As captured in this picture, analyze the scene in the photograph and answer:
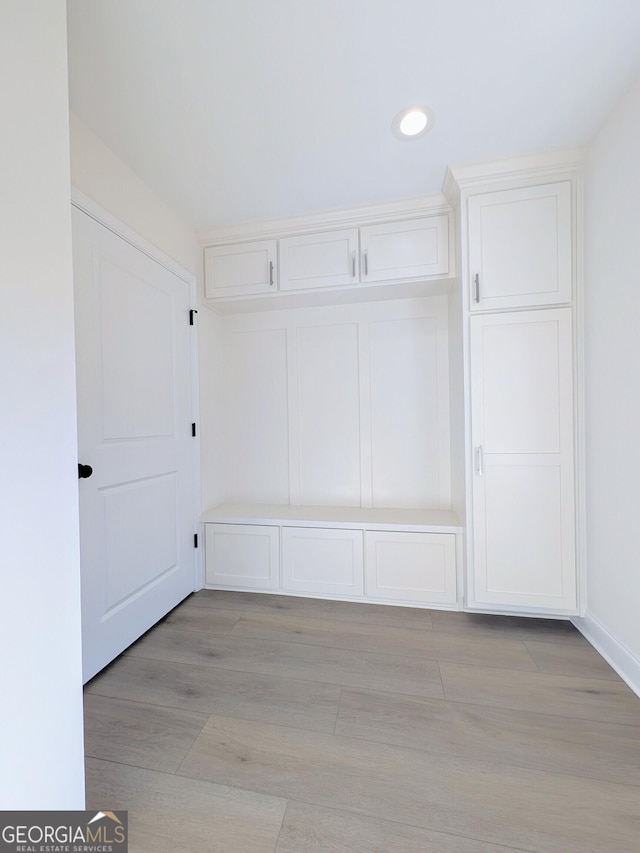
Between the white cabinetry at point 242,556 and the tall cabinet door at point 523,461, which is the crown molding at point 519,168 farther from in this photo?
the white cabinetry at point 242,556

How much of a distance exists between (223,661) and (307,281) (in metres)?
2.19

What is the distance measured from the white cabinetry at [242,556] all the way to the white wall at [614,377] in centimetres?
176

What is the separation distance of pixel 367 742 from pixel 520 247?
2295 millimetres

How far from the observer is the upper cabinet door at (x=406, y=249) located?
2.15 metres

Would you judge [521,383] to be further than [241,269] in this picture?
No

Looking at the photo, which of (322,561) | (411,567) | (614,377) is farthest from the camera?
(322,561)

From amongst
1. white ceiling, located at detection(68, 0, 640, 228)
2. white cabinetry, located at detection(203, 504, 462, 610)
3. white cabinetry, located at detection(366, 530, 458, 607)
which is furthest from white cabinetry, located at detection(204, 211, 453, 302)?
white cabinetry, located at detection(366, 530, 458, 607)

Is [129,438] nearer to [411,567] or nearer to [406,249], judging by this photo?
[411,567]

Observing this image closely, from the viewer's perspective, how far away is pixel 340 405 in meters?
2.64

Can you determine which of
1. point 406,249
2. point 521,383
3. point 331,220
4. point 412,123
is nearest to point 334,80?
point 412,123

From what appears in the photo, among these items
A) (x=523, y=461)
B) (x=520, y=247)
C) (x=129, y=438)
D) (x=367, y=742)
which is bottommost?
(x=367, y=742)

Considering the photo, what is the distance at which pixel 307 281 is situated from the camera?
2324mm

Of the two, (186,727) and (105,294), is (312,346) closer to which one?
(105,294)

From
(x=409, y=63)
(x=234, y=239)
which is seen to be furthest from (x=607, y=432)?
(x=234, y=239)
